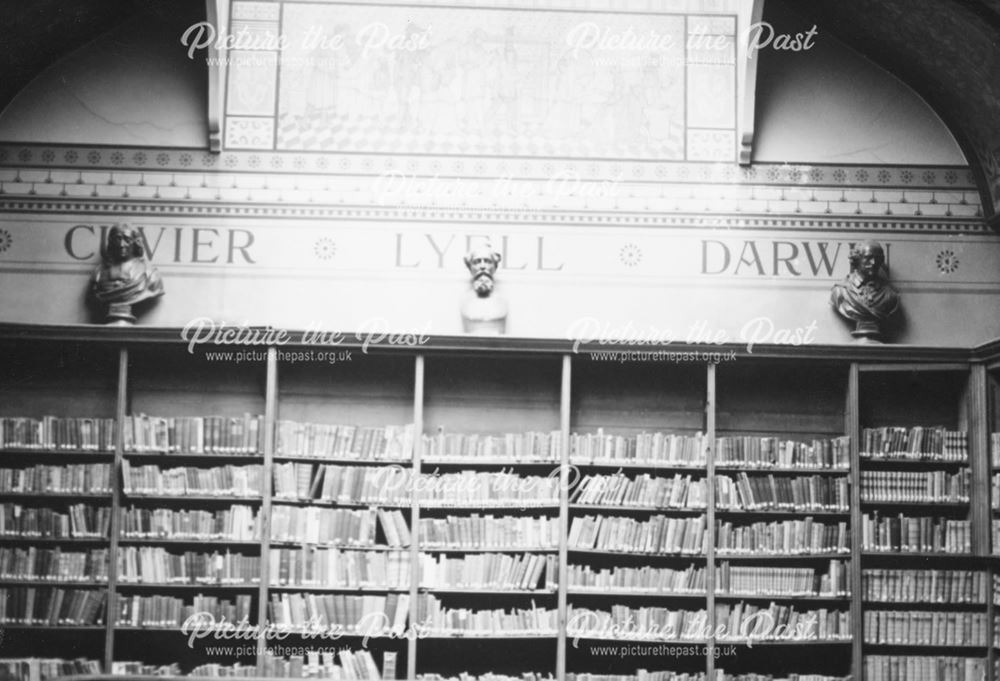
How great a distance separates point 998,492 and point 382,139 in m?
4.55

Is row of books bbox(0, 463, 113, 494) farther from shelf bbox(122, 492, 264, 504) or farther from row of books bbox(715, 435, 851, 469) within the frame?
row of books bbox(715, 435, 851, 469)

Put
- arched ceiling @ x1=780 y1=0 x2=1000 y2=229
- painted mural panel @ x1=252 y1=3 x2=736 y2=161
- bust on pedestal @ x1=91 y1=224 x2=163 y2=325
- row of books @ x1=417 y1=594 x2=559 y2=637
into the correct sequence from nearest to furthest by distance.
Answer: arched ceiling @ x1=780 y1=0 x2=1000 y2=229 → row of books @ x1=417 y1=594 x2=559 y2=637 → bust on pedestal @ x1=91 y1=224 x2=163 y2=325 → painted mural panel @ x1=252 y1=3 x2=736 y2=161

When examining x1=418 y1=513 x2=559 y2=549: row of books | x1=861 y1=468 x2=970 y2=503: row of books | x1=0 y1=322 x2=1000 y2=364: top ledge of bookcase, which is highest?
x1=0 y1=322 x2=1000 y2=364: top ledge of bookcase

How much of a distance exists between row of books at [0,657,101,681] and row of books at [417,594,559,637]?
78.7 inches

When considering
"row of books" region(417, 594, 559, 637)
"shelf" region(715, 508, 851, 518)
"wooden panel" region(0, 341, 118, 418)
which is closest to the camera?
"row of books" region(417, 594, 559, 637)

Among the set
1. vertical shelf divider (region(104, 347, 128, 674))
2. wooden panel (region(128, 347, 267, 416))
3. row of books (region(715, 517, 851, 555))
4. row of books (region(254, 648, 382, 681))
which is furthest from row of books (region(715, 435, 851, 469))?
vertical shelf divider (region(104, 347, 128, 674))

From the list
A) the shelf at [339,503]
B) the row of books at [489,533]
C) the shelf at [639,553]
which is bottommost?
the shelf at [639,553]

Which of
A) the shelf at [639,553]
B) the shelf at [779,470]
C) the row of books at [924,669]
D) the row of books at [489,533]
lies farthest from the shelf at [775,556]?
the row of books at [489,533]

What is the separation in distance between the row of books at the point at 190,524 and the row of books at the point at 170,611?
368mm

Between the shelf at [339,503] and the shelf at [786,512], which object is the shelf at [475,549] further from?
the shelf at [786,512]

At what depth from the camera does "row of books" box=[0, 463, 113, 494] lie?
6.77 metres

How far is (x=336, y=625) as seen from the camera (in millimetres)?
6711

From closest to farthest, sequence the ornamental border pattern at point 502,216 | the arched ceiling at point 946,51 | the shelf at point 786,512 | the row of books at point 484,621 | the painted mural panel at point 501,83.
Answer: the arched ceiling at point 946,51, the row of books at point 484,621, the shelf at point 786,512, the ornamental border pattern at point 502,216, the painted mural panel at point 501,83

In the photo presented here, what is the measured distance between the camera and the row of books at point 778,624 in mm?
6746
